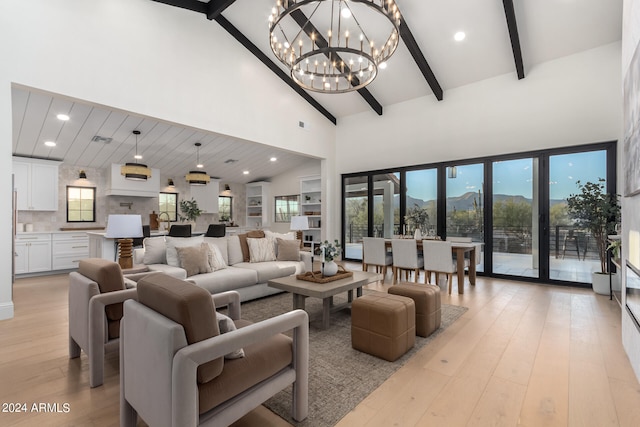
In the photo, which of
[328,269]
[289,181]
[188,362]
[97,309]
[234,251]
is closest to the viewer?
[188,362]

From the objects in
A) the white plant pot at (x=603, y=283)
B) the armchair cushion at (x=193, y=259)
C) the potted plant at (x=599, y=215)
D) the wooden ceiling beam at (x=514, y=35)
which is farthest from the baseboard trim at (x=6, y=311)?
the white plant pot at (x=603, y=283)

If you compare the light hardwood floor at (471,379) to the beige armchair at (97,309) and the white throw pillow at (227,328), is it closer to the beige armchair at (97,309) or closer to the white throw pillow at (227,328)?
the beige armchair at (97,309)

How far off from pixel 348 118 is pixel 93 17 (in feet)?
17.4

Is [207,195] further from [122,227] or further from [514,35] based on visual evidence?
[514,35]

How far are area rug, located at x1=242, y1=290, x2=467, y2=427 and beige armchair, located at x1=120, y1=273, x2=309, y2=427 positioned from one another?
19 centimetres

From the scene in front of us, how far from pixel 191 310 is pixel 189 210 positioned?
7.50 meters

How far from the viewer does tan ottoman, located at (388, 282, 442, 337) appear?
2.90 m

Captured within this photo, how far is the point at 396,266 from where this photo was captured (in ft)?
16.5

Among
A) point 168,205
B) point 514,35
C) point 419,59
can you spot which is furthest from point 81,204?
point 514,35

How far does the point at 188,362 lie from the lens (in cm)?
122

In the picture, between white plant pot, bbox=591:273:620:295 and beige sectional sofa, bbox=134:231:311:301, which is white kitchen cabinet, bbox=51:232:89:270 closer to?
beige sectional sofa, bbox=134:231:311:301

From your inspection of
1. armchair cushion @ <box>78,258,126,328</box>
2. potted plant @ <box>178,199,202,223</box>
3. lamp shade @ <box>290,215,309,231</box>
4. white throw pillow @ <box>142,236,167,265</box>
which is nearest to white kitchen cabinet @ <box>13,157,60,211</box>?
potted plant @ <box>178,199,202,223</box>

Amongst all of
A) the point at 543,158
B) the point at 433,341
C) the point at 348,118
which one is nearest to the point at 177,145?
the point at 348,118

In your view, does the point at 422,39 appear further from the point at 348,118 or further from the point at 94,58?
the point at 94,58
